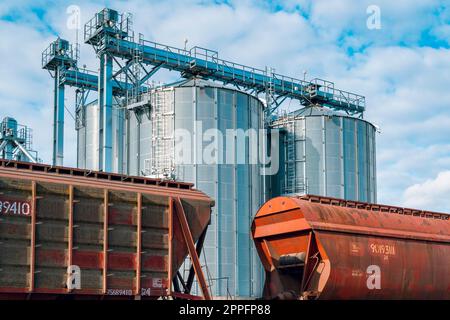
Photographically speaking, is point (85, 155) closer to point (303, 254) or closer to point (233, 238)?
point (233, 238)

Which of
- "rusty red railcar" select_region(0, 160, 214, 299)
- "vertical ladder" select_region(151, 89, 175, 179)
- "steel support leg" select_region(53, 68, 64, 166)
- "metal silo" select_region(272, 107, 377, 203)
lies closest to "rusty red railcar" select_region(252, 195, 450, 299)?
"rusty red railcar" select_region(0, 160, 214, 299)

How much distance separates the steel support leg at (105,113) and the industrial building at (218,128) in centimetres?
7

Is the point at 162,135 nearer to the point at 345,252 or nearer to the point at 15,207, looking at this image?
the point at 345,252

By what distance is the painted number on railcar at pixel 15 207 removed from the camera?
17.6 m

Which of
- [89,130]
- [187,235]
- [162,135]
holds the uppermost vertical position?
[89,130]

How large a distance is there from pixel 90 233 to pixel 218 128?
18.9 meters

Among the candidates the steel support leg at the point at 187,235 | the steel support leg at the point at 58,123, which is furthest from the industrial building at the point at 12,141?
the steel support leg at the point at 187,235

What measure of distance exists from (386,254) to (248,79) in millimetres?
25914

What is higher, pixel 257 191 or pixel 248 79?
pixel 248 79

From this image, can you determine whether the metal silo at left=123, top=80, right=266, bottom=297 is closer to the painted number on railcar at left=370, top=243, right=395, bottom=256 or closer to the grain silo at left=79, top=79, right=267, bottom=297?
the grain silo at left=79, top=79, right=267, bottom=297

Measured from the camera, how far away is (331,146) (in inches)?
1791

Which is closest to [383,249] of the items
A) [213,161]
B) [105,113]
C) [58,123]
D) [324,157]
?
[213,161]

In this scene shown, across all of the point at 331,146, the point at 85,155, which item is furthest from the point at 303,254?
the point at 85,155

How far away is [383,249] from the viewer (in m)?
22.8
